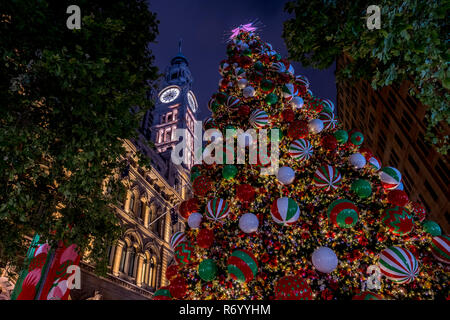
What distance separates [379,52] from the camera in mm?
3750

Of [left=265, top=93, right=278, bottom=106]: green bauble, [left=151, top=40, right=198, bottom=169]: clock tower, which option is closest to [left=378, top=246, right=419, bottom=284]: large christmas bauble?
[left=265, top=93, right=278, bottom=106]: green bauble

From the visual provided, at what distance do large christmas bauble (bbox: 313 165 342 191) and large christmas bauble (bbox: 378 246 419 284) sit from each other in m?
1.81

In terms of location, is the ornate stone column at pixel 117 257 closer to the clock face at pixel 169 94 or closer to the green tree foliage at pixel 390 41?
the green tree foliage at pixel 390 41

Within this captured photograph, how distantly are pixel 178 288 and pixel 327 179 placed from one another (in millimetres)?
4550

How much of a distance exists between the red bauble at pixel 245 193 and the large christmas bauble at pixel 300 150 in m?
1.51

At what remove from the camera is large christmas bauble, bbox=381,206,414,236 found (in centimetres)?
491

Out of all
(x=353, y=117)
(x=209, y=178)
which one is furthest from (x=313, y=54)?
(x=353, y=117)

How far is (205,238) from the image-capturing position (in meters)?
5.96

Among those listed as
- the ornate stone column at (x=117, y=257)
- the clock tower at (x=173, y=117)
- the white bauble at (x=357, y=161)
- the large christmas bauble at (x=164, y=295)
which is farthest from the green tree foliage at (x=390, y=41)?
the clock tower at (x=173, y=117)

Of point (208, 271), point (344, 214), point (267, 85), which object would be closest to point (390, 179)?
point (344, 214)

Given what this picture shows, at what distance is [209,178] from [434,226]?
5.67 metres

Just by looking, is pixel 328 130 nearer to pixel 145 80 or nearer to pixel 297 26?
pixel 297 26

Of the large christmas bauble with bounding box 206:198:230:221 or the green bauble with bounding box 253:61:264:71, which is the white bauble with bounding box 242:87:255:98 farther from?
the large christmas bauble with bounding box 206:198:230:221

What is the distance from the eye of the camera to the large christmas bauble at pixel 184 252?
244 inches
